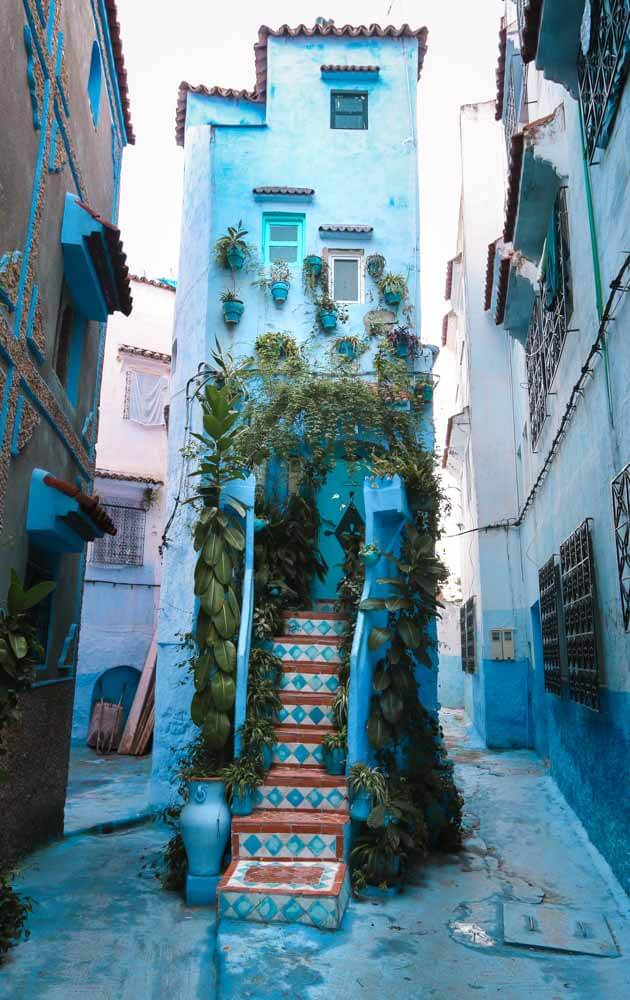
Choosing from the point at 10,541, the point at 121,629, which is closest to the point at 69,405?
the point at 10,541

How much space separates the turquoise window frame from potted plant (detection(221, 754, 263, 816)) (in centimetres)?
784

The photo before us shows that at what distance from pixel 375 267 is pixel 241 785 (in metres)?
7.93

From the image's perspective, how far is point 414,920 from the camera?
5863 millimetres

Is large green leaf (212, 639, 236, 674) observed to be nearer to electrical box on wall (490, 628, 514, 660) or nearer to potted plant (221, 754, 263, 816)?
potted plant (221, 754, 263, 816)

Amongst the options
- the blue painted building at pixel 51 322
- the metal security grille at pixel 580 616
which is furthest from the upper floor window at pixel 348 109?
the metal security grille at pixel 580 616

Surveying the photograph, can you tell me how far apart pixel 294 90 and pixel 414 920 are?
39.2 feet

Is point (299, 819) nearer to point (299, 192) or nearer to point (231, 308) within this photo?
point (231, 308)

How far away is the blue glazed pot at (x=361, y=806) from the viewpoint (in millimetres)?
6754

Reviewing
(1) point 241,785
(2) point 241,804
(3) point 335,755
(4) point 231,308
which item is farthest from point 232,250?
(2) point 241,804

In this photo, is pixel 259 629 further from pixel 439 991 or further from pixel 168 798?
pixel 439 991

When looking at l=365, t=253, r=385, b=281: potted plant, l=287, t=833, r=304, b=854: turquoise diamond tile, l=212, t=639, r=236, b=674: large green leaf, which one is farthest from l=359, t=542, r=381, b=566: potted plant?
l=365, t=253, r=385, b=281: potted plant

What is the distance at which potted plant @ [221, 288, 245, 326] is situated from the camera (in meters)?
11.4

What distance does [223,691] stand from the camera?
731cm

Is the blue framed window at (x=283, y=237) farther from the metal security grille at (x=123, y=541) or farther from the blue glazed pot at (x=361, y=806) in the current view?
the metal security grille at (x=123, y=541)
